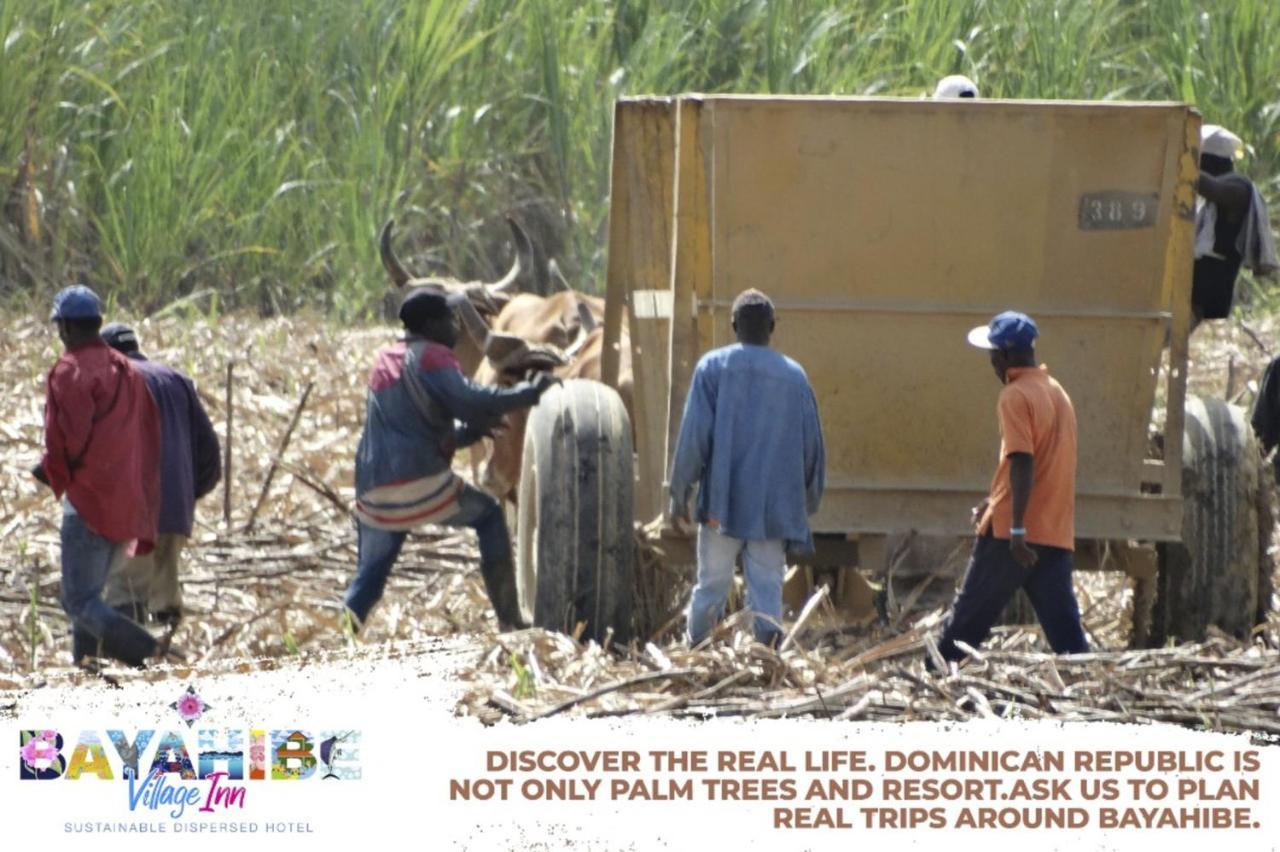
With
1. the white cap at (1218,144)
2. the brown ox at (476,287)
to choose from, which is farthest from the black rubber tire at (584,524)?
the white cap at (1218,144)

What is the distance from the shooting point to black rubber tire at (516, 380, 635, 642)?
771 centimetres

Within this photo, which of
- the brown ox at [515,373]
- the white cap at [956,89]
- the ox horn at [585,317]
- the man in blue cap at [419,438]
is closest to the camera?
the man in blue cap at [419,438]

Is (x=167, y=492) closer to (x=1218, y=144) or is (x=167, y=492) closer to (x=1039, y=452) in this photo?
(x=1039, y=452)

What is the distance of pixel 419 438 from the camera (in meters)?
8.23

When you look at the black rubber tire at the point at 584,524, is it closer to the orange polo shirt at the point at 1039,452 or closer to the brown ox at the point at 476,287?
the orange polo shirt at the point at 1039,452

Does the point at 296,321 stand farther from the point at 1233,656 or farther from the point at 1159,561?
the point at 1233,656

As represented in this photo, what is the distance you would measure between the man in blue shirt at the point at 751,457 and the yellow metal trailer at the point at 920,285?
0.31 meters

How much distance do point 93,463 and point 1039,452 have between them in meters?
3.20

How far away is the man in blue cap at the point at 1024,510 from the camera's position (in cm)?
705

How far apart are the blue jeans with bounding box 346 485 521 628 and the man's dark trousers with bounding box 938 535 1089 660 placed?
1.89 m

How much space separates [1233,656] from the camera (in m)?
7.07

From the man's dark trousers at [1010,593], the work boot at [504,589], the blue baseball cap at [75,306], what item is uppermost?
the blue baseball cap at [75,306]

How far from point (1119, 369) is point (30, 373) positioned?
25.3ft

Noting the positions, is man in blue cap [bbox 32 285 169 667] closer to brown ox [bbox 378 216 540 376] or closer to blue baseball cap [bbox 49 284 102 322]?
blue baseball cap [bbox 49 284 102 322]
